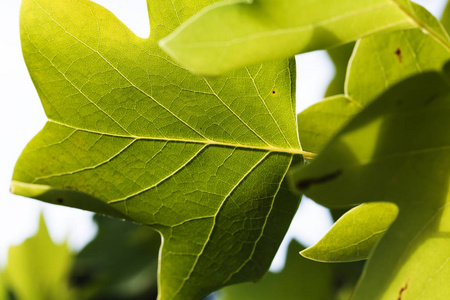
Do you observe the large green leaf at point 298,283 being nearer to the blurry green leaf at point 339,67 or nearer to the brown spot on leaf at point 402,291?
the blurry green leaf at point 339,67

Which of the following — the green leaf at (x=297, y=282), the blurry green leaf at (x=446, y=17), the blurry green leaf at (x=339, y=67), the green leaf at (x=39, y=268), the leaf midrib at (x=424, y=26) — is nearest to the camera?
the leaf midrib at (x=424, y=26)

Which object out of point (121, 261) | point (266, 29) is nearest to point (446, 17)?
point (266, 29)

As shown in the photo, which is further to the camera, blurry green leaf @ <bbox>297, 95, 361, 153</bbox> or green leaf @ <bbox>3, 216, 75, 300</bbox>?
green leaf @ <bbox>3, 216, 75, 300</bbox>

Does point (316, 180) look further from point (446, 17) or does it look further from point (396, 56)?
point (446, 17)

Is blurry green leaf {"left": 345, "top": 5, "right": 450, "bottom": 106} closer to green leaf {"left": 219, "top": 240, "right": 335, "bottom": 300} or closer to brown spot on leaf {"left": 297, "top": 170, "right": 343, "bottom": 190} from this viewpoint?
brown spot on leaf {"left": 297, "top": 170, "right": 343, "bottom": 190}

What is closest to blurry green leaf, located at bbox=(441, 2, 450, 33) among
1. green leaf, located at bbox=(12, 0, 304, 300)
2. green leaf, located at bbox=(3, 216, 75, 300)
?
green leaf, located at bbox=(12, 0, 304, 300)

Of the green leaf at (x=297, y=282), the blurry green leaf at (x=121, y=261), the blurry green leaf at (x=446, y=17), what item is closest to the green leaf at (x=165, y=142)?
the blurry green leaf at (x=446, y=17)
